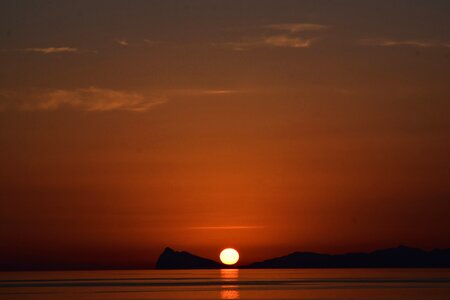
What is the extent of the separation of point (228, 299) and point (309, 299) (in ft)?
22.1

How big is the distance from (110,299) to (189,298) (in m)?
6.63

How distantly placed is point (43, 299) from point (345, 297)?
24.5 m

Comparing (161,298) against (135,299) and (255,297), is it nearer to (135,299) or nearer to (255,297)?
(135,299)

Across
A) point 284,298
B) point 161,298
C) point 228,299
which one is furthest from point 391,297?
point 161,298

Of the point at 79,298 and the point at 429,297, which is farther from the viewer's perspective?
the point at 79,298

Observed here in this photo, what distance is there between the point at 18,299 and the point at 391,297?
30664 millimetres

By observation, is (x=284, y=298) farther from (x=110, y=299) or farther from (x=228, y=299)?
(x=110, y=299)

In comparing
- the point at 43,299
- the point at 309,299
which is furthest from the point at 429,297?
the point at 43,299

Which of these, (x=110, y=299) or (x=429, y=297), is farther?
(x=110, y=299)

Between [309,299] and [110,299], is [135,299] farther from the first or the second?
[309,299]

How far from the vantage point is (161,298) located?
73062mm

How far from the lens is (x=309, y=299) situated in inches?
2724

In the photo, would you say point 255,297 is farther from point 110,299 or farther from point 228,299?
point 110,299

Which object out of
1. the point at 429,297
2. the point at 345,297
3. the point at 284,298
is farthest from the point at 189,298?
the point at 429,297
